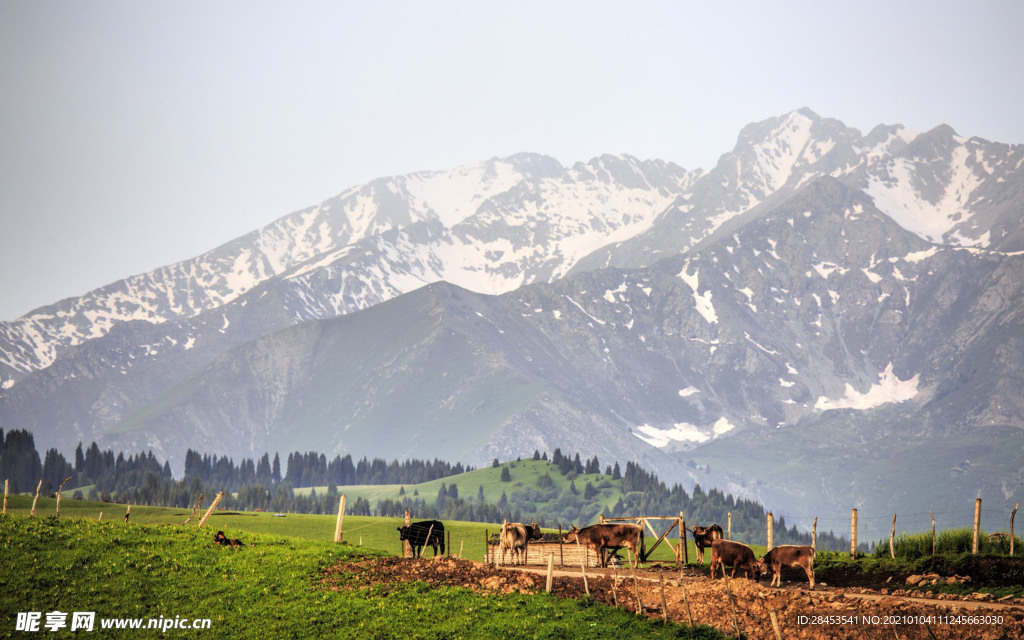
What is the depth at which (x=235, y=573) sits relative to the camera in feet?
208

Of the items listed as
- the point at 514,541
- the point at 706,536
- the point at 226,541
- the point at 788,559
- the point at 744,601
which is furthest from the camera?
the point at 514,541

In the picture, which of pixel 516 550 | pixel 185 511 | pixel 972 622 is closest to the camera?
pixel 972 622

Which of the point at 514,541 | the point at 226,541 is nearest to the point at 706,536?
the point at 514,541

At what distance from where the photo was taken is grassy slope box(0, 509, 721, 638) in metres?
57.3

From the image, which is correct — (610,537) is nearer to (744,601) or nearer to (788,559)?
(788,559)

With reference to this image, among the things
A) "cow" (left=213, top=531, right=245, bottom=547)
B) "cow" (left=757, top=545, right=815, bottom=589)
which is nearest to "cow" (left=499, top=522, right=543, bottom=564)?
"cow" (left=757, top=545, right=815, bottom=589)

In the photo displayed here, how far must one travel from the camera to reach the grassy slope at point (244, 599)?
57.3 m

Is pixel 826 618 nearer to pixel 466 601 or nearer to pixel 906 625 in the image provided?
pixel 906 625

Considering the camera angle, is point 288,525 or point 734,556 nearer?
point 734,556

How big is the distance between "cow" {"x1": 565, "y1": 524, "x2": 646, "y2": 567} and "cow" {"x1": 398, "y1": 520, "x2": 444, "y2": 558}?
11.8 metres

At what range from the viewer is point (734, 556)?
64.9 m

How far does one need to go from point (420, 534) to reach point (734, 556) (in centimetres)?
2389

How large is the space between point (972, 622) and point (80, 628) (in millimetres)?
45128

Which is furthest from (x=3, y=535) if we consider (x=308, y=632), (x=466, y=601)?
(x=466, y=601)
